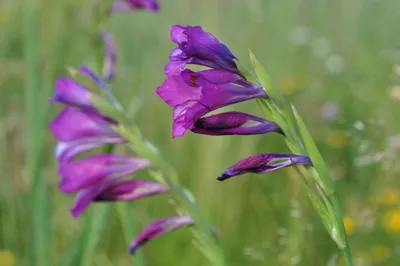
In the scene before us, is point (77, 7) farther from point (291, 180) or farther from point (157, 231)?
point (157, 231)

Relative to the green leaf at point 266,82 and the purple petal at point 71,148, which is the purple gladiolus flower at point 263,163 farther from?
the purple petal at point 71,148

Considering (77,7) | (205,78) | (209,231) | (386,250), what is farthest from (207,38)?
(77,7)

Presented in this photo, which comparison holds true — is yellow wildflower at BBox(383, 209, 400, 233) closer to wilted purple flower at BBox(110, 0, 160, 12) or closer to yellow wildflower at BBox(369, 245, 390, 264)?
yellow wildflower at BBox(369, 245, 390, 264)

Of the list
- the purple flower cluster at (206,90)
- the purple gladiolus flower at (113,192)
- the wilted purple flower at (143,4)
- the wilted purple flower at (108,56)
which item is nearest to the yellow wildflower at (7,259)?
the wilted purple flower at (108,56)

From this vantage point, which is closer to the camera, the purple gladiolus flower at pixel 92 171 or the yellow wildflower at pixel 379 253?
the purple gladiolus flower at pixel 92 171

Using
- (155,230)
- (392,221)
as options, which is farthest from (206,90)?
(392,221)

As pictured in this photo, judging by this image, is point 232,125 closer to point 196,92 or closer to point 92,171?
point 196,92
